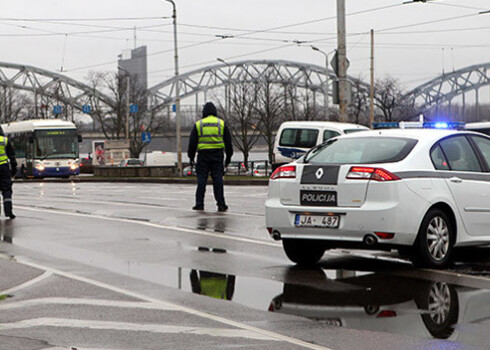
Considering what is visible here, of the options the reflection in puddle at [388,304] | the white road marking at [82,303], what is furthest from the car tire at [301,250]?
the white road marking at [82,303]

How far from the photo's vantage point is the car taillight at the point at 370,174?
921 cm

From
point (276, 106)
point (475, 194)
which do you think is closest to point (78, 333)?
point (475, 194)

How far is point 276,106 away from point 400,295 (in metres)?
80.8

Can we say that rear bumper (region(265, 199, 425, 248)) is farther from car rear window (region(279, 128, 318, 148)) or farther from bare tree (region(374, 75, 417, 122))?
bare tree (region(374, 75, 417, 122))

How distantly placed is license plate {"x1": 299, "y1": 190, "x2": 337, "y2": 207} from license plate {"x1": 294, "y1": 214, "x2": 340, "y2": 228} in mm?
121

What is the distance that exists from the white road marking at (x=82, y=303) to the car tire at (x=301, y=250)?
265 centimetres

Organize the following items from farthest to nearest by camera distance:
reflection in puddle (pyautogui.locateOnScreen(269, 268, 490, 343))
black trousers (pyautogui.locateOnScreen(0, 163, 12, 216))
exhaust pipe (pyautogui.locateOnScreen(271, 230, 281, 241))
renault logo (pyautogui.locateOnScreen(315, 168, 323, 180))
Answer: black trousers (pyautogui.locateOnScreen(0, 163, 12, 216))
exhaust pipe (pyautogui.locateOnScreen(271, 230, 281, 241))
renault logo (pyautogui.locateOnScreen(315, 168, 323, 180))
reflection in puddle (pyautogui.locateOnScreen(269, 268, 490, 343))

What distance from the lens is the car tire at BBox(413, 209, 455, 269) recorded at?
30.4ft

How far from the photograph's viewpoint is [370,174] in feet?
30.4

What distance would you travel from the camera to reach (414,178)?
9352 mm

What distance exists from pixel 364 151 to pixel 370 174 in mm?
546

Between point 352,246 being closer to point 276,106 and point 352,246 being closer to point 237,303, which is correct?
point 237,303

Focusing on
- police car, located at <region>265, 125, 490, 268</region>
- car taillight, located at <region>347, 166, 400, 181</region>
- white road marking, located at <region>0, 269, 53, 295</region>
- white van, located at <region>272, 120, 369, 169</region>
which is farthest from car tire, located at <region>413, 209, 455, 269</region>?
white van, located at <region>272, 120, 369, 169</region>

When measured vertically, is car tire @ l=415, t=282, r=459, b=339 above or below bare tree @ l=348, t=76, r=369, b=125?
below
